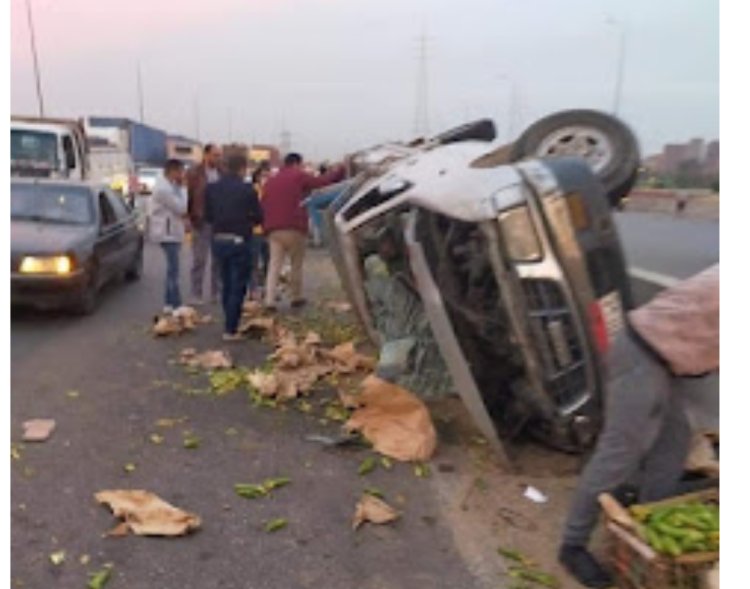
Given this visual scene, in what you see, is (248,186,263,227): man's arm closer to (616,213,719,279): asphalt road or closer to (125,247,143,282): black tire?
(125,247,143,282): black tire

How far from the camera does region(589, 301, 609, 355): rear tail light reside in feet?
15.7

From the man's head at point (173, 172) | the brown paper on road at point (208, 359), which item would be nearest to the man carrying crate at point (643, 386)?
the brown paper on road at point (208, 359)

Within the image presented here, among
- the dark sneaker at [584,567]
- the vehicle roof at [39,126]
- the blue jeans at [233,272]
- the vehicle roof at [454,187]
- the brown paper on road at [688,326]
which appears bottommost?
the dark sneaker at [584,567]

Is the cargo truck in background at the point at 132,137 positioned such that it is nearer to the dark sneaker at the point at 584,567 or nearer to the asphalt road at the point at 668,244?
the asphalt road at the point at 668,244

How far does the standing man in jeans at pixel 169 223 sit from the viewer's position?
30.8ft

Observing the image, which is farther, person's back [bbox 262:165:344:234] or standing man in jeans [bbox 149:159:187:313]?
person's back [bbox 262:165:344:234]

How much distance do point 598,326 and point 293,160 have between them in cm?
625

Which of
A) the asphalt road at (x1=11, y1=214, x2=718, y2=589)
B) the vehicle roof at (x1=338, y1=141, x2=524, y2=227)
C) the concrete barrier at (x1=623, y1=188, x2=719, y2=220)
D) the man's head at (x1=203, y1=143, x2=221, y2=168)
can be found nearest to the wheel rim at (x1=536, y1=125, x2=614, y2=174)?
the vehicle roof at (x1=338, y1=141, x2=524, y2=227)

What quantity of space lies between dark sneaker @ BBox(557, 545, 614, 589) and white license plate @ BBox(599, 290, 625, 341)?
1.35 m

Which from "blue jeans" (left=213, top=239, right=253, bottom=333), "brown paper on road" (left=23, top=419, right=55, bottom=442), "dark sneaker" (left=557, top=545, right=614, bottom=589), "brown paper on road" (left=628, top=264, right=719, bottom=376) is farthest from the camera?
"blue jeans" (left=213, top=239, right=253, bottom=333)

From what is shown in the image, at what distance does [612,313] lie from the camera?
4898 millimetres

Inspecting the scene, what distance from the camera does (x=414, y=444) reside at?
211 inches

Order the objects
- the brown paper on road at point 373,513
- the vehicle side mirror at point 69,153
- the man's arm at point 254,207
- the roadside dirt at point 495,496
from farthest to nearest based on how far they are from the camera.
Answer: the vehicle side mirror at point 69,153
the man's arm at point 254,207
the brown paper on road at point 373,513
the roadside dirt at point 495,496

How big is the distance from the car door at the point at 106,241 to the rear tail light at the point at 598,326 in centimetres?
654
